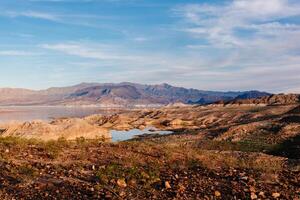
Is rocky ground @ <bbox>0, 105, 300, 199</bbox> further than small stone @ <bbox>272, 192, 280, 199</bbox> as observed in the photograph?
Yes

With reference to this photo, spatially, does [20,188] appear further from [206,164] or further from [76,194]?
[206,164]

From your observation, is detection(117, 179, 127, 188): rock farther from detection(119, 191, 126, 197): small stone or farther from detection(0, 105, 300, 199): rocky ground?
detection(119, 191, 126, 197): small stone

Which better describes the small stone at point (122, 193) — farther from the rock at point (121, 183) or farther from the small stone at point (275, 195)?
the small stone at point (275, 195)

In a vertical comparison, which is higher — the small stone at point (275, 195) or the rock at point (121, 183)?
the rock at point (121, 183)

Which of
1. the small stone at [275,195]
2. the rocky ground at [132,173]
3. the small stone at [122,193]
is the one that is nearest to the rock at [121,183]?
the rocky ground at [132,173]

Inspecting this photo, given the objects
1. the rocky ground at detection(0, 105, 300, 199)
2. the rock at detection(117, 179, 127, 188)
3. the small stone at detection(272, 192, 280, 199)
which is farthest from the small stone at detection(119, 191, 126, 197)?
the small stone at detection(272, 192, 280, 199)

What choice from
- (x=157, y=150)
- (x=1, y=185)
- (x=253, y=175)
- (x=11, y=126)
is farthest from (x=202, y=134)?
(x=1, y=185)

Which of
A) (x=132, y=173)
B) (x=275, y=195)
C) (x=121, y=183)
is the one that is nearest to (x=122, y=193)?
(x=121, y=183)

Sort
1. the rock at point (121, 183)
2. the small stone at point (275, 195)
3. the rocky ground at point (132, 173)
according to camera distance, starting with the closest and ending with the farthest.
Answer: the small stone at point (275, 195) < the rocky ground at point (132, 173) < the rock at point (121, 183)

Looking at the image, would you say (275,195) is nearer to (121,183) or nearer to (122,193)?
(122,193)

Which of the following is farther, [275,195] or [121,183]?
[121,183]

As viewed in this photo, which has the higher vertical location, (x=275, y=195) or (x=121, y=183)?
(x=121, y=183)

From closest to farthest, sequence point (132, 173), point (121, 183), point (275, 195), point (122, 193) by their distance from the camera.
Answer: point (122, 193) → point (275, 195) → point (121, 183) → point (132, 173)

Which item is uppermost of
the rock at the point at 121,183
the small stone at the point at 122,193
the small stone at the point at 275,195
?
the rock at the point at 121,183
